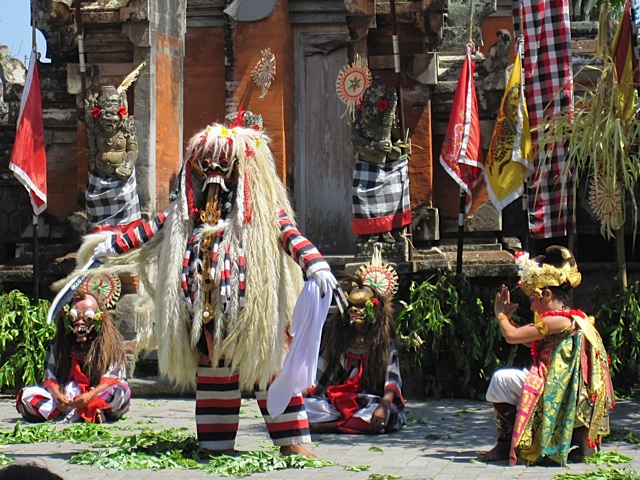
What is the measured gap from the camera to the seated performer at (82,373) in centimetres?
909

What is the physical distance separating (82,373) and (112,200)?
8.23ft

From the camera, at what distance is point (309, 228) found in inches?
518

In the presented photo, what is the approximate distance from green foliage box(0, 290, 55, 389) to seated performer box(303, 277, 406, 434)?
2.82 meters

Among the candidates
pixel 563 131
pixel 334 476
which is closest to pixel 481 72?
pixel 563 131

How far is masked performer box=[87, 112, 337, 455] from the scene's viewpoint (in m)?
7.06

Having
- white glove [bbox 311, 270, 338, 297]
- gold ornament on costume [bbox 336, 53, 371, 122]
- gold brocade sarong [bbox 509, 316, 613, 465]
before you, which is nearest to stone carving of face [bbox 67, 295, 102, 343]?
white glove [bbox 311, 270, 338, 297]

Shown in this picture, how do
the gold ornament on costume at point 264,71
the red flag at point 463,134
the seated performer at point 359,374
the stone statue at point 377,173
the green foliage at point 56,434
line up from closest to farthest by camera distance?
1. the green foliage at point 56,434
2. the seated performer at point 359,374
3. the red flag at point 463,134
4. the stone statue at point 377,173
5. the gold ornament on costume at point 264,71

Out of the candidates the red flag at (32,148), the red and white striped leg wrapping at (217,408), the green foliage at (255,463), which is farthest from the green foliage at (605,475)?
the red flag at (32,148)

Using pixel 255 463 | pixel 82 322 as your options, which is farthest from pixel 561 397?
pixel 82 322

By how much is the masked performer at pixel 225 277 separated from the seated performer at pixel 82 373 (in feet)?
6.56

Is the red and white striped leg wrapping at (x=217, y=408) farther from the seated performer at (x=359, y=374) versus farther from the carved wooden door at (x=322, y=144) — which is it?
the carved wooden door at (x=322, y=144)

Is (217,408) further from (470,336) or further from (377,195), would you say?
(377,195)

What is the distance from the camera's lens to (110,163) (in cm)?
1141

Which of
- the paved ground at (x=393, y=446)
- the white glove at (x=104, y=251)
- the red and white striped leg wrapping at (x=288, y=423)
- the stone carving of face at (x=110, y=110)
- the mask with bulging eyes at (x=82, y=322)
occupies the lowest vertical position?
the paved ground at (x=393, y=446)
